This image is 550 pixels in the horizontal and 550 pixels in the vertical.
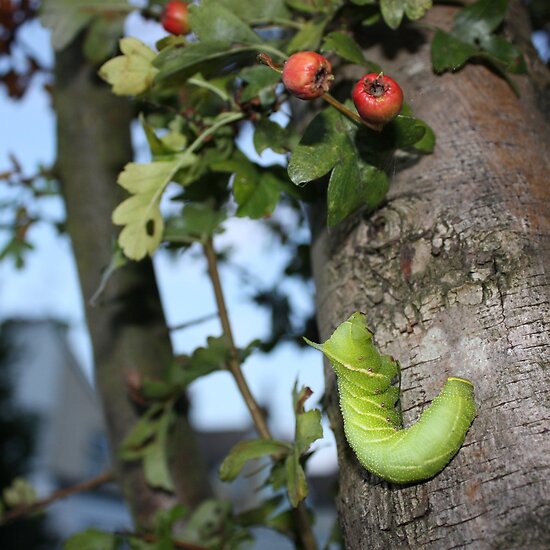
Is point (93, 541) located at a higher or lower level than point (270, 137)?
lower

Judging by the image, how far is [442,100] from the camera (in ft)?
3.26

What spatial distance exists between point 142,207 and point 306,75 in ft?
1.23

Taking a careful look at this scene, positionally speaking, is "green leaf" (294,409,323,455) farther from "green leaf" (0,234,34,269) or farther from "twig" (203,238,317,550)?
"green leaf" (0,234,34,269)

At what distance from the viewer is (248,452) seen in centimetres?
99

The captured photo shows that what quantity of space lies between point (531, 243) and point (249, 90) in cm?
42

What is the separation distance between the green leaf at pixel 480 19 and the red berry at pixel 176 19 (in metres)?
0.41

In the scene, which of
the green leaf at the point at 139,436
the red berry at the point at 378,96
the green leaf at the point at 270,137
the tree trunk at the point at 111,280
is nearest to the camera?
the red berry at the point at 378,96

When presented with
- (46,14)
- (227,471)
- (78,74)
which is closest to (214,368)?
(227,471)

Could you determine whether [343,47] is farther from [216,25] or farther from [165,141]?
[165,141]

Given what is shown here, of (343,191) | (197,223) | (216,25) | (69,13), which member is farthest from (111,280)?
(343,191)

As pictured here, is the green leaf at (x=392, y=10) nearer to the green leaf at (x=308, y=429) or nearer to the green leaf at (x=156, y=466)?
the green leaf at (x=308, y=429)

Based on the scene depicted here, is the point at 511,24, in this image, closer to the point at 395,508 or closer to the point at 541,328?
the point at 541,328

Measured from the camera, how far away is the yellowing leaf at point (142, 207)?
103 centimetres

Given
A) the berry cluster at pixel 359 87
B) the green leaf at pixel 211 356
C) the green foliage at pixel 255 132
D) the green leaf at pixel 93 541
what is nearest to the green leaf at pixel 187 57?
the green foliage at pixel 255 132
